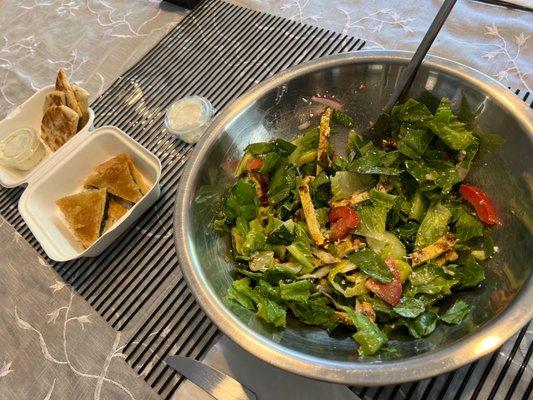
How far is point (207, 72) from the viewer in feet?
5.58

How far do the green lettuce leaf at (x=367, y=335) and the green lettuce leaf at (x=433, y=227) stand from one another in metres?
0.22

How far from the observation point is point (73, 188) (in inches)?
58.4

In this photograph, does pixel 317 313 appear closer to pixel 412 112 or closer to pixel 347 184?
pixel 347 184

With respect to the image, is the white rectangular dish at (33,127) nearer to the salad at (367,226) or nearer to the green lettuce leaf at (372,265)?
the salad at (367,226)

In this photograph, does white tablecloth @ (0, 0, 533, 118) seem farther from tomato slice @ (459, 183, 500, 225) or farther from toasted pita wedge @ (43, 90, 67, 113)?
tomato slice @ (459, 183, 500, 225)

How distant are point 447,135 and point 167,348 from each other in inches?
34.4

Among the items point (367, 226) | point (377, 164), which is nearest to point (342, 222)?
point (367, 226)

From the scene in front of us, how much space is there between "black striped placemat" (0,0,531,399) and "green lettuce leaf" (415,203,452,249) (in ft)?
0.93

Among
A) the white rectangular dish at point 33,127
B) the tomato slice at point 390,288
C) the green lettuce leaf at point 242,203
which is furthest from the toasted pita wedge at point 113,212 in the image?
the tomato slice at point 390,288

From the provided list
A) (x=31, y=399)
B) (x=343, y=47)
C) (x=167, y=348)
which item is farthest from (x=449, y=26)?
(x=31, y=399)

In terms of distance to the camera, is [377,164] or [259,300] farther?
[377,164]

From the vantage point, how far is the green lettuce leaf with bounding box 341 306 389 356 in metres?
0.83

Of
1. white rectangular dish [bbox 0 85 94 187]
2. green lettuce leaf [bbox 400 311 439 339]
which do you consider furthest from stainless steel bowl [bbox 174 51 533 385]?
white rectangular dish [bbox 0 85 94 187]

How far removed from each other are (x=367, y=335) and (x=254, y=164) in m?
0.51
